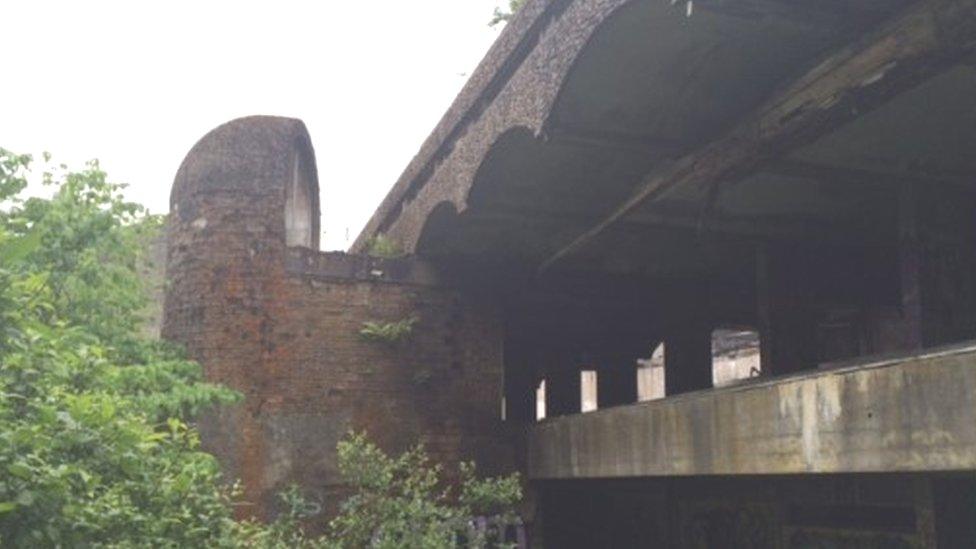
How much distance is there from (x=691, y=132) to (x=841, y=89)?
1920 millimetres

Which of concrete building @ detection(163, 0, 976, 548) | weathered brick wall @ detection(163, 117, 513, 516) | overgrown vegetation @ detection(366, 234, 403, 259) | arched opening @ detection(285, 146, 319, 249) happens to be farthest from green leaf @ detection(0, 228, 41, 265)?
arched opening @ detection(285, 146, 319, 249)

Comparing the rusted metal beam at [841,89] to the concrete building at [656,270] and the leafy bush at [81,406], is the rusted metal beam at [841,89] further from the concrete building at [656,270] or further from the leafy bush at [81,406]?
the leafy bush at [81,406]

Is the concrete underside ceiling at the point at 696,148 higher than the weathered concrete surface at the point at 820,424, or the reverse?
the concrete underside ceiling at the point at 696,148

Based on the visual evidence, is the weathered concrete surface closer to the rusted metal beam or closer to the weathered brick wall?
the rusted metal beam

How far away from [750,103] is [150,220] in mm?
5139

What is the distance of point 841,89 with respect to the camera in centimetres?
Result: 623

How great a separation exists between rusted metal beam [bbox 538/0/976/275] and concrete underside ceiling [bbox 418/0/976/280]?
9.1 inches

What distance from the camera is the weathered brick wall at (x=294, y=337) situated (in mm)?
9344

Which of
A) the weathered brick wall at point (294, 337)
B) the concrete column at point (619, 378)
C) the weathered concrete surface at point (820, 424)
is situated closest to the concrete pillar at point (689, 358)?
the concrete column at point (619, 378)

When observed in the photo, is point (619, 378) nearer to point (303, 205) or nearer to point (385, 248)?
point (385, 248)

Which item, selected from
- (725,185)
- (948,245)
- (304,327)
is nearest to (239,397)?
(304,327)

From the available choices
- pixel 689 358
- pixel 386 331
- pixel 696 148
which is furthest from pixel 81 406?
pixel 689 358

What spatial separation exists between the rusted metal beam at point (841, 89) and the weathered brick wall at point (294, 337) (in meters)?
2.84

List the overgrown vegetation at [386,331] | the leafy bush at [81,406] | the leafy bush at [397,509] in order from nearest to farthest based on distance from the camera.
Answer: the leafy bush at [81,406] < the leafy bush at [397,509] < the overgrown vegetation at [386,331]
